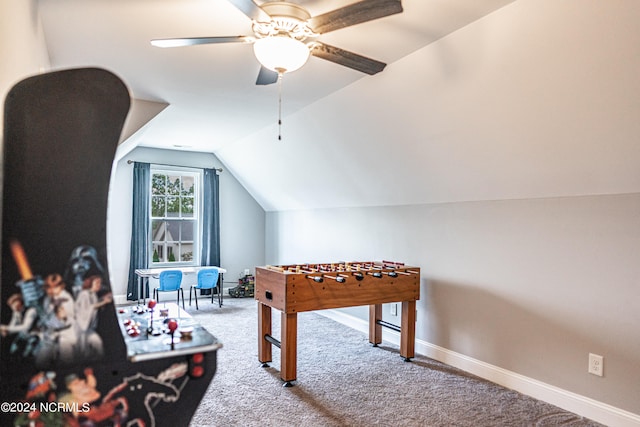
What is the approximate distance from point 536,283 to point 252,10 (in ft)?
8.98

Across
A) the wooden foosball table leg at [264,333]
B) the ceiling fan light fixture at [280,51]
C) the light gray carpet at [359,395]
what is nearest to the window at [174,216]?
the light gray carpet at [359,395]

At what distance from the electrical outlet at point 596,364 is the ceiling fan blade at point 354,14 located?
8.38 ft

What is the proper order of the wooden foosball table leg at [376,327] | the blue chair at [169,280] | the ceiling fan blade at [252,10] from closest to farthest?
the ceiling fan blade at [252,10] → the wooden foosball table leg at [376,327] → the blue chair at [169,280]

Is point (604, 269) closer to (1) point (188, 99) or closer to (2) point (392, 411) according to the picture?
(2) point (392, 411)

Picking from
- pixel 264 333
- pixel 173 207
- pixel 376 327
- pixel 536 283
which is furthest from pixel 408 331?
pixel 173 207

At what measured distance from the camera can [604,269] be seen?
2.76m

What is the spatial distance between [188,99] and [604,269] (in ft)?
12.2

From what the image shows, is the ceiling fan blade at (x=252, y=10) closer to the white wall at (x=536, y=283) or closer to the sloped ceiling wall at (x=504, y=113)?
the sloped ceiling wall at (x=504, y=113)

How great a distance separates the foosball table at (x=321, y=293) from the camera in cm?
335

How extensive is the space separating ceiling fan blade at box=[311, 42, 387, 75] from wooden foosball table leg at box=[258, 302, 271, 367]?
7.50ft

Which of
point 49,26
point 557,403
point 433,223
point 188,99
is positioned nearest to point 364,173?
point 433,223

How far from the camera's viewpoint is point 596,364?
277cm

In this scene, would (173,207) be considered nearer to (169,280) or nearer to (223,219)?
(223,219)

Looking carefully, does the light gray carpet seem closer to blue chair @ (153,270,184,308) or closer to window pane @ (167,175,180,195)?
blue chair @ (153,270,184,308)
